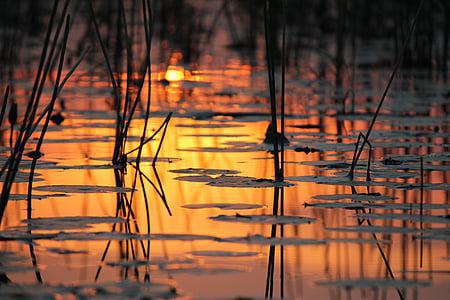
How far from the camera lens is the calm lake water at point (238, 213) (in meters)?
2.49

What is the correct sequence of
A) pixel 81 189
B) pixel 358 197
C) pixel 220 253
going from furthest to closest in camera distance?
pixel 81 189, pixel 358 197, pixel 220 253

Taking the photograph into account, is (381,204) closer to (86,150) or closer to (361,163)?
(361,163)

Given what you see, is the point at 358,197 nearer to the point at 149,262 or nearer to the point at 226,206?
the point at 226,206

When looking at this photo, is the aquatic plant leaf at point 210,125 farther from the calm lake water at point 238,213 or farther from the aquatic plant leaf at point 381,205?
the aquatic plant leaf at point 381,205

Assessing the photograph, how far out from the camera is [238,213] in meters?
3.18

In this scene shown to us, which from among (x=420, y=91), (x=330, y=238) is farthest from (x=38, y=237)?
(x=420, y=91)

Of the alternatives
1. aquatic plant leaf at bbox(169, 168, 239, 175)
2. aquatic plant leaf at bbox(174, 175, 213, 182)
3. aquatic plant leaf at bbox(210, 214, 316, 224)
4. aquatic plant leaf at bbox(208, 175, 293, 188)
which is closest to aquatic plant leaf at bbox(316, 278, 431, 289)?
aquatic plant leaf at bbox(210, 214, 316, 224)

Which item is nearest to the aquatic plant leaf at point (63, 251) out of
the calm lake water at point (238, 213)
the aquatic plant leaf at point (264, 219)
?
the calm lake water at point (238, 213)

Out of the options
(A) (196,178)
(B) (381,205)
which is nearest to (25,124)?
(A) (196,178)

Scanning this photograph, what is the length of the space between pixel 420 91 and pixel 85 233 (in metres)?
4.52

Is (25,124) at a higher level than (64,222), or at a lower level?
higher

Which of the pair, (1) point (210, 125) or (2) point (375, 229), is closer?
(2) point (375, 229)

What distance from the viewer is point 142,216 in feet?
10.6

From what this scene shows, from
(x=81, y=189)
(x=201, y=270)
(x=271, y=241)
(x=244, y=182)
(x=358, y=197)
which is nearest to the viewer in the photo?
(x=201, y=270)
